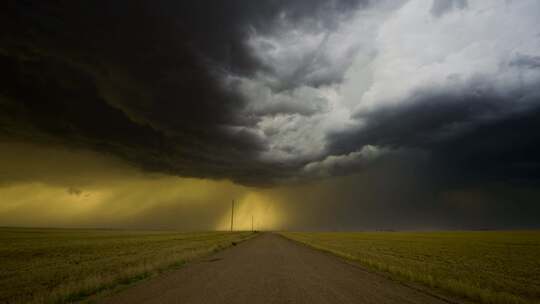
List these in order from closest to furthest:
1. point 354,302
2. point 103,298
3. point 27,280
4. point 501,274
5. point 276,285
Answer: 1. point 354,302
2. point 103,298
3. point 276,285
4. point 27,280
5. point 501,274

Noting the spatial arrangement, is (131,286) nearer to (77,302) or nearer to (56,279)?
(77,302)

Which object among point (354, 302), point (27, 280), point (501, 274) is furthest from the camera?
point (501, 274)

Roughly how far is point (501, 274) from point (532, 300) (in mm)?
7144

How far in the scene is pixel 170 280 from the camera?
13.1 metres

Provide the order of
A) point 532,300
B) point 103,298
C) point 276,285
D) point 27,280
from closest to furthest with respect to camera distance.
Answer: point 103,298 < point 532,300 < point 276,285 < point 27,280

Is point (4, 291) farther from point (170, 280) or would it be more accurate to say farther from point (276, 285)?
point (276, 285)

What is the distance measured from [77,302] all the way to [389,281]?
1205 cm

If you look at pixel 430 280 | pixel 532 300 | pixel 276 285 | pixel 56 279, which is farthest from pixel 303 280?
pixel 56 279

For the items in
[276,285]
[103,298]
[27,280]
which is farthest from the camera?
[27,280]

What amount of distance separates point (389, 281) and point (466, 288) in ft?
10.2

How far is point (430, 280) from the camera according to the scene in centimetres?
1302

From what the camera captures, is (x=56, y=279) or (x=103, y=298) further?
(x=56, y=279)

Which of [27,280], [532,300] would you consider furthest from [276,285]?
[27,280]

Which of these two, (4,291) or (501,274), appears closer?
(4,291)
